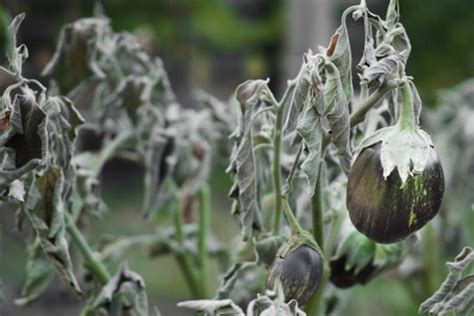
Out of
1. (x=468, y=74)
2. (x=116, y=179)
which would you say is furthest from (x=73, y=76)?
(x=116, y=179)

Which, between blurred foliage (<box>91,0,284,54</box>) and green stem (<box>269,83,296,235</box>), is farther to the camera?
blurred foliage (<box>91,0,284,54</box>)

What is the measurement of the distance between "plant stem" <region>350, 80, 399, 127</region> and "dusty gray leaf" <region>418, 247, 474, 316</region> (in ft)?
0.29

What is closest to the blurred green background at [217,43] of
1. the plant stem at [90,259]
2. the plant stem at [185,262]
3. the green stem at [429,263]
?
the green stem at [429,263]

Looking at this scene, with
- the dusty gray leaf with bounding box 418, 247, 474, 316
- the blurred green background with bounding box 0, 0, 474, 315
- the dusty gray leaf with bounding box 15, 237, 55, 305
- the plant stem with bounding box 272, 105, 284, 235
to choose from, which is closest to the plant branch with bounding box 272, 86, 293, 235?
the plant stem with bounding box 272, 105, 284, 235

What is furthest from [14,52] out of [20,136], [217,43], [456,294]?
[217,43]

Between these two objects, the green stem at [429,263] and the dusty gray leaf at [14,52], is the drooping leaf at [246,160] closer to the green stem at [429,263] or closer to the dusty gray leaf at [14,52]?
the dusty gray leaf at [14,52]

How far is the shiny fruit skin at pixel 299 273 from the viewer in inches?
18.4

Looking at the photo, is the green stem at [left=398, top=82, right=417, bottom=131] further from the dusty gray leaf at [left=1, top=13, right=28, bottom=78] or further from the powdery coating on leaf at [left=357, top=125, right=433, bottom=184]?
the dusty gray leaf at [left=1, top=13, right=28, bottom=78]

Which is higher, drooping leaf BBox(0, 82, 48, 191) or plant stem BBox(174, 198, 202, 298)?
drooping leaf BBox(0, 82, 48, 191)

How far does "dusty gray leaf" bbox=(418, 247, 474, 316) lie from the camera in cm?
47

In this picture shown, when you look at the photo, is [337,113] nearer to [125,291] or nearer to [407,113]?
[407,113]

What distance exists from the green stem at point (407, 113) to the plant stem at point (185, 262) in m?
0.34

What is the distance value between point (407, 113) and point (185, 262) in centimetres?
36

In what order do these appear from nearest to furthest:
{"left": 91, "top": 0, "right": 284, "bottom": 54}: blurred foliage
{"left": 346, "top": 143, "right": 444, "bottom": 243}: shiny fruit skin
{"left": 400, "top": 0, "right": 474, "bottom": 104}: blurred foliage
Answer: {"left": 346, "top": 143, "right": 444, "bottom": 243}: shiny fruit skin, {"left": 400, "top": 0, "right": 474, "bottom": 104}: blurred foliage, {"left": 91, "top": 0, "right": 284, "bottom": 54}: blurred foliage
